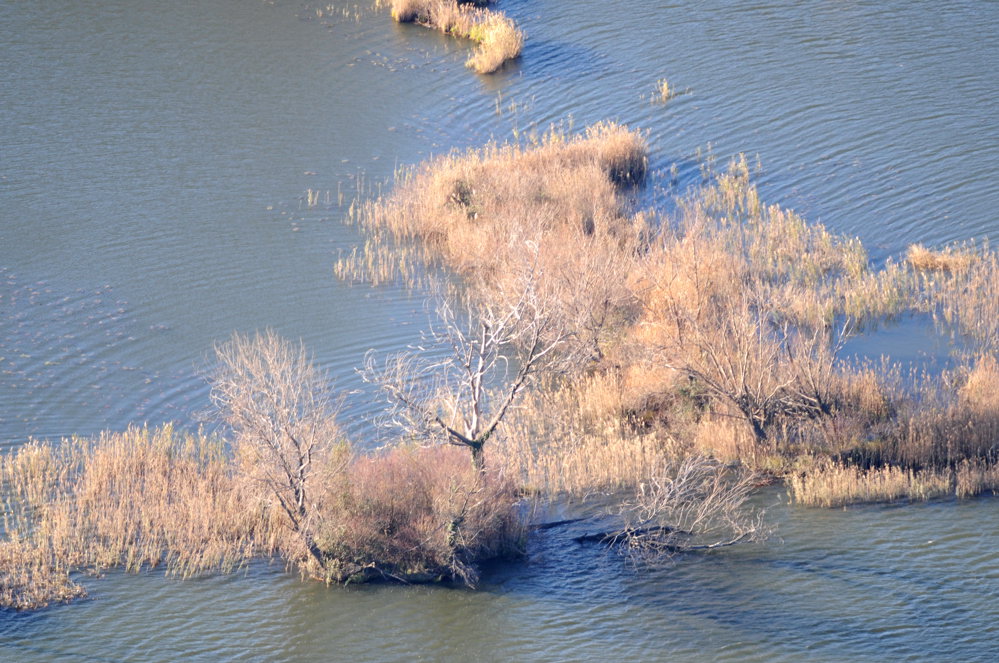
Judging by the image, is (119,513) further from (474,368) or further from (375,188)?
(375,188)

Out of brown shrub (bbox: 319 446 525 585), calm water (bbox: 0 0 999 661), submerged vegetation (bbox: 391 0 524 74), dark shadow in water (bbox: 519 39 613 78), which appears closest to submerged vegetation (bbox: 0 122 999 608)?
brown shrub (bbox: 319 446 525 585)

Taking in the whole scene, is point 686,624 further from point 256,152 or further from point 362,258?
point 256,152

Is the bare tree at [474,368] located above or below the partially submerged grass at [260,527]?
above

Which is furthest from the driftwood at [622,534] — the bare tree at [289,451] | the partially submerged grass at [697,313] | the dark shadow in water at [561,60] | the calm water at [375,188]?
the dark shadow in water at [561,60]

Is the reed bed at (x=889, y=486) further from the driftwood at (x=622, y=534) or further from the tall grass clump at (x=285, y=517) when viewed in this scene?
the tall grass clump at (x=285, y=517)

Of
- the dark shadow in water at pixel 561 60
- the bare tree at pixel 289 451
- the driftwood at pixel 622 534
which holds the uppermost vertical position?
the dark shadow in water at pixel 561 60

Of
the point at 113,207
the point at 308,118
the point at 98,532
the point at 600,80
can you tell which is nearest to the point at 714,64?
the point at 600,80

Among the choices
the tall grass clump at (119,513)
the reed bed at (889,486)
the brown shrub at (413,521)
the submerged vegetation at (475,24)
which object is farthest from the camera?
the submerged vegetation at (475,24)
